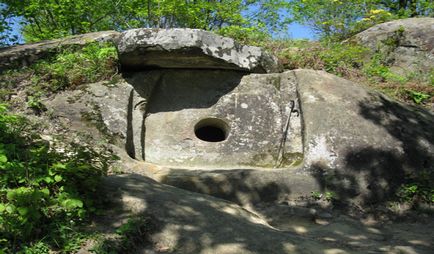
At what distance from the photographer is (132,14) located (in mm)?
16562

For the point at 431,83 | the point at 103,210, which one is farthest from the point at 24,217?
the point at 431,83

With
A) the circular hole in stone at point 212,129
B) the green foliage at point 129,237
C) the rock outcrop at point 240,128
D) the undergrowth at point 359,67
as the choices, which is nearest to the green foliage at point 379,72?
the undergrowth at point 359,67

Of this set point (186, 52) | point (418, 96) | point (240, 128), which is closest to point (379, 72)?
point (418, 96)

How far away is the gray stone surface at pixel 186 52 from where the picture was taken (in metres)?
6.43

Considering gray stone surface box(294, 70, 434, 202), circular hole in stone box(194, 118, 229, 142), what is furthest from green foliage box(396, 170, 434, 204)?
circular hole in stone box(194, 118, 229, 142)

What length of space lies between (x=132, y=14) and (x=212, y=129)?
1028cm

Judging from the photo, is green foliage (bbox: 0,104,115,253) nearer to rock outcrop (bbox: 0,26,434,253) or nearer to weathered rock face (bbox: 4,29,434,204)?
rock outcrop (bbox: 0,26,434,253)

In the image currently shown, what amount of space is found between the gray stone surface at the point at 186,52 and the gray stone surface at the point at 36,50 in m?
0.94

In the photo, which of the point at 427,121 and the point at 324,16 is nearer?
the point at 427,121

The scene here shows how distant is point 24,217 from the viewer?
2951 mm

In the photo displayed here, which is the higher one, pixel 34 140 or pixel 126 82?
pixel 126 82

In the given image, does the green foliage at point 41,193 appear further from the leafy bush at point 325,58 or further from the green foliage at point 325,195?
the leafy bush at point 325,58

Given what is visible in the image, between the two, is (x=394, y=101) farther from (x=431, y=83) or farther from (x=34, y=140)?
(x=34, y=140)

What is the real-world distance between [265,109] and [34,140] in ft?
12.1
